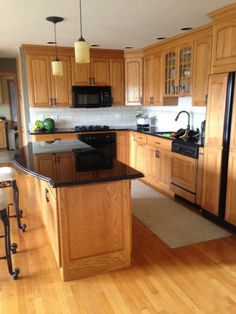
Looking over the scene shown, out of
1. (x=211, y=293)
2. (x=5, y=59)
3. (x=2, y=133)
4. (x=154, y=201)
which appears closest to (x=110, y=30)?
(x=154, y=201)

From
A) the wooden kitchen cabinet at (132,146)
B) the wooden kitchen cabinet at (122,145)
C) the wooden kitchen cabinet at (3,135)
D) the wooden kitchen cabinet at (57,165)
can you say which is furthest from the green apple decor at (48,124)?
the wooden kitchen cabinet at (3,135)

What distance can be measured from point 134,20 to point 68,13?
0.83m

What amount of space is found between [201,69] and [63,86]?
8.59ft

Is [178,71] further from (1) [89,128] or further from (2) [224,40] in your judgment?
(1) [89,128]

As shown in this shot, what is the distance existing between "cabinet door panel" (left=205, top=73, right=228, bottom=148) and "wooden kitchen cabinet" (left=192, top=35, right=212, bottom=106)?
0.56 meters

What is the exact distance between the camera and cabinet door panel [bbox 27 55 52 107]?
197 inches

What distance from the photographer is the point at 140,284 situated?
88.0 inches

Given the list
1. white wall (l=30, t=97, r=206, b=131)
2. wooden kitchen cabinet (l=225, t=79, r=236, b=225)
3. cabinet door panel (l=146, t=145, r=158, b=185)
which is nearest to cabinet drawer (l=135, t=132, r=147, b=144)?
cabinet door panel (l=146, t=145, r=158, b=185)

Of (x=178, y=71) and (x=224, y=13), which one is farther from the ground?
(x=224, y=13)

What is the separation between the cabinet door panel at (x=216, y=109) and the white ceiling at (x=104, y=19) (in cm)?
77

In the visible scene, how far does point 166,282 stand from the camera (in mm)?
2262

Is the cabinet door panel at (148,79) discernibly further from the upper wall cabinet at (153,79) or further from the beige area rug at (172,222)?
the beige area rug at (172,222)

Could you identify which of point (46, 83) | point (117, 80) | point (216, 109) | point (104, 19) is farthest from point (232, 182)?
point (46, 83)

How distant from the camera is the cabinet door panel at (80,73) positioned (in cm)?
525
